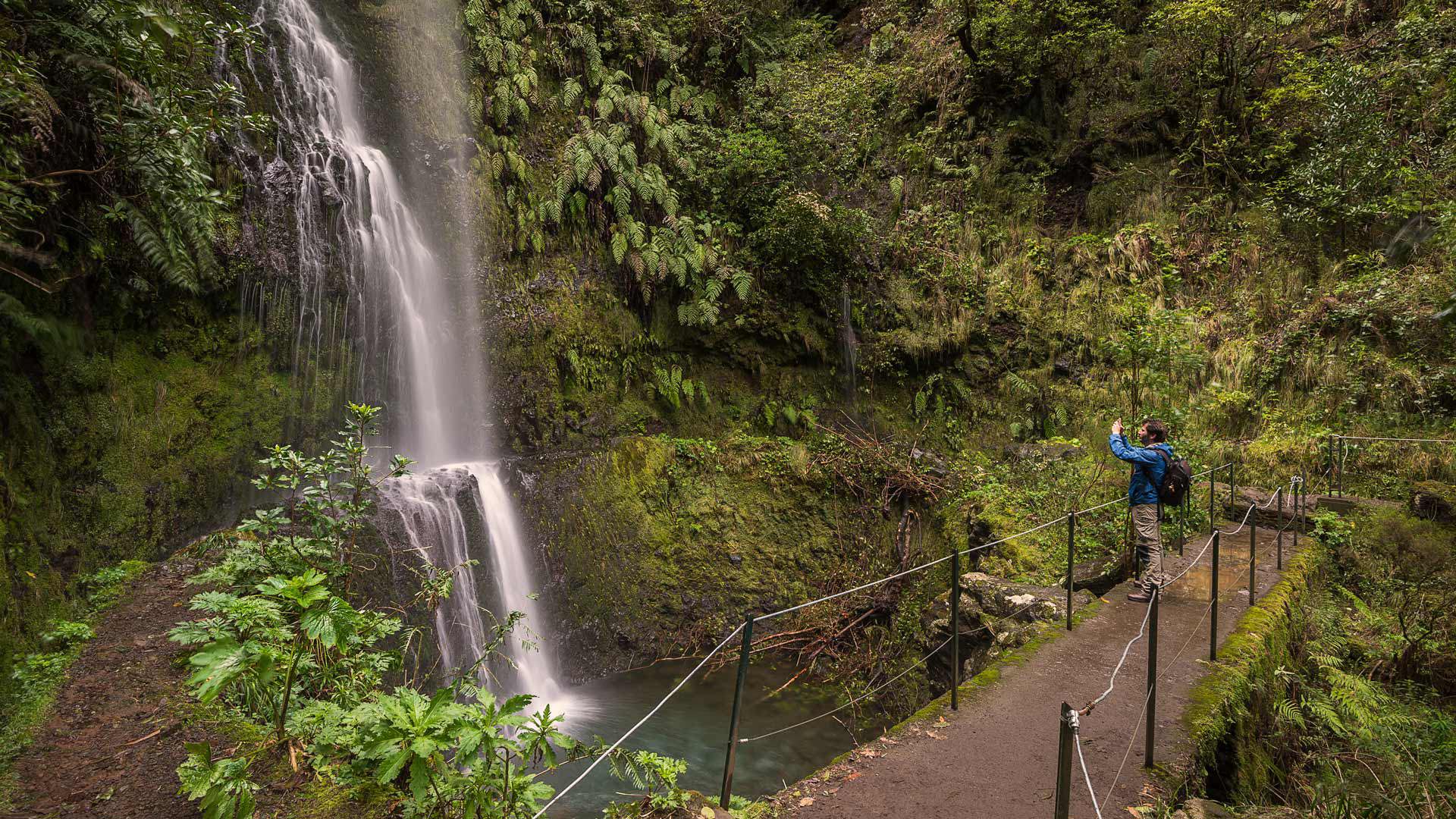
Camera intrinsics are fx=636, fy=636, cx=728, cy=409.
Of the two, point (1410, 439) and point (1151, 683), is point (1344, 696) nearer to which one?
point (1151, 683)

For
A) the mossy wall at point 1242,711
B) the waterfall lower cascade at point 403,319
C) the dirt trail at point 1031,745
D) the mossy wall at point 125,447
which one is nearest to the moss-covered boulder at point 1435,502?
the mossy wall at point 1242,711

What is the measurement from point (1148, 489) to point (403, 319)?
10.0 m

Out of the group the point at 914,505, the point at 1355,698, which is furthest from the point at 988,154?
the point at 1355,698

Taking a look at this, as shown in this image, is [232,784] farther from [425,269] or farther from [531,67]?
[531,67]

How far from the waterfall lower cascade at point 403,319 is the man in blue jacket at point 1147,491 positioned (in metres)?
7.23

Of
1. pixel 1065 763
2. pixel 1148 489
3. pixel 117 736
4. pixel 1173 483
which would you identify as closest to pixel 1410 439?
pixel 1148 489

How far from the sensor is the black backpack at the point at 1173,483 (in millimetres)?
6172

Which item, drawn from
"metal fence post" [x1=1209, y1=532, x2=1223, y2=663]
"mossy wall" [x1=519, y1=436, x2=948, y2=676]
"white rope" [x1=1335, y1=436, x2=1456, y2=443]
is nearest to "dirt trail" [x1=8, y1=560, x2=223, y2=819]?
"mossy wall" [x1=519, y1=436, x2=948, y2=676]

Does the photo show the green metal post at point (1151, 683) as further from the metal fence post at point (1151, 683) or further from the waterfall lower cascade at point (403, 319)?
the waterfall lower cascade at point (403, 319)

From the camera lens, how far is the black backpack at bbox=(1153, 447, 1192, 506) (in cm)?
617

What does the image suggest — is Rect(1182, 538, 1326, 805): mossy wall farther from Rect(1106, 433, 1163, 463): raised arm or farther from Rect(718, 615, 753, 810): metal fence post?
Rect(718, 615, 753, 810): metal fence post

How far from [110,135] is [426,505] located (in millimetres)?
4668

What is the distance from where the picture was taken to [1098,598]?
6887mm

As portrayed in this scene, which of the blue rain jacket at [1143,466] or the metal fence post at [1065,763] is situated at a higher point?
the blue rain jacket at [1143,466]
